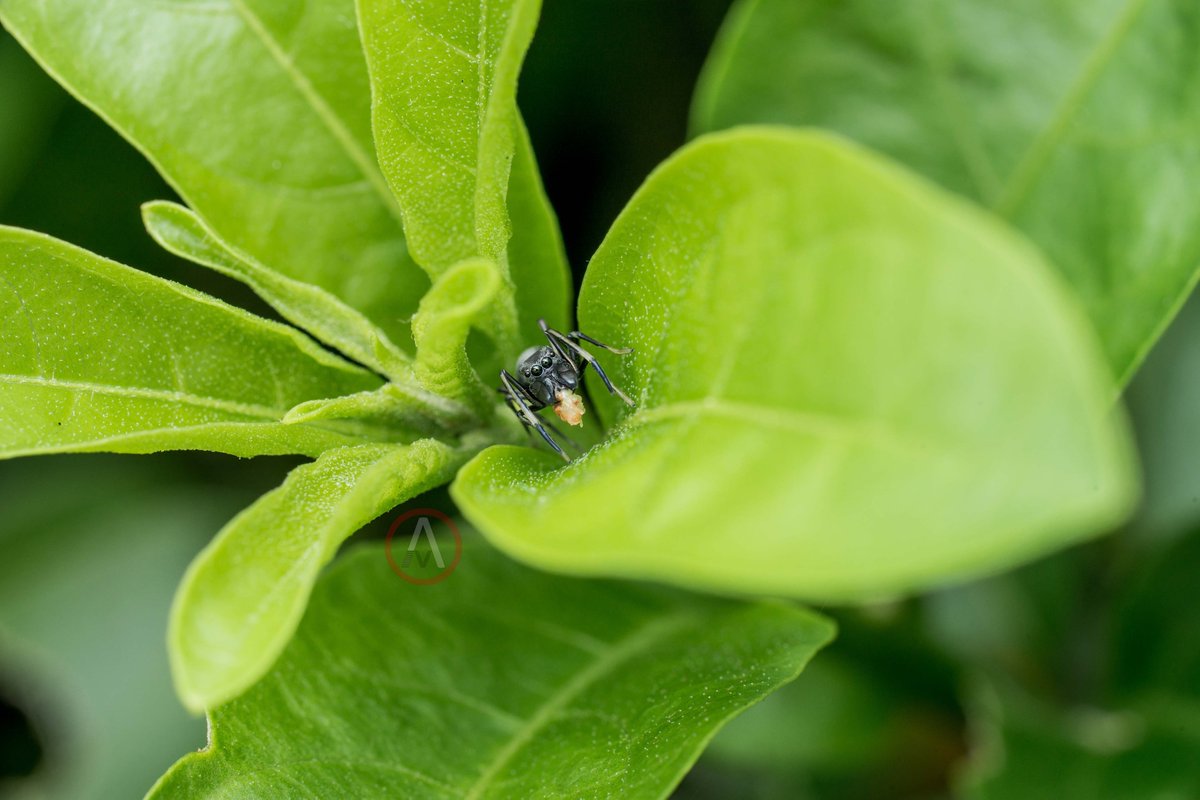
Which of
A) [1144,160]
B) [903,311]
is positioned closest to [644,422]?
[903,311]

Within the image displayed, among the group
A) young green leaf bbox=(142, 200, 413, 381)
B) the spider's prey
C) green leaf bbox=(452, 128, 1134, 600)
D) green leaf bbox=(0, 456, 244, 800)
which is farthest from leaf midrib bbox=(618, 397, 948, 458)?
green leaf bbox=(0, 456, 244, 800)

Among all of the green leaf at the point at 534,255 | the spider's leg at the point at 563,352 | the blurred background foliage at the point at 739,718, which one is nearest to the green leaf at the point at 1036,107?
the green leaf at the point at 534,255

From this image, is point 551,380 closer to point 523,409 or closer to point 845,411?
point 523,409

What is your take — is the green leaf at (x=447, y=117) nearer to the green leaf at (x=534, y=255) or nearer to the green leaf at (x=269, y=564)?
the green leaf at (x=534, y=255)

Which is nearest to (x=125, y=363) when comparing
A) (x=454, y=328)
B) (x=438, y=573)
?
(x=454, y=328)

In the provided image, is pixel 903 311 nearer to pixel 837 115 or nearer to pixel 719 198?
pixel 719 198
